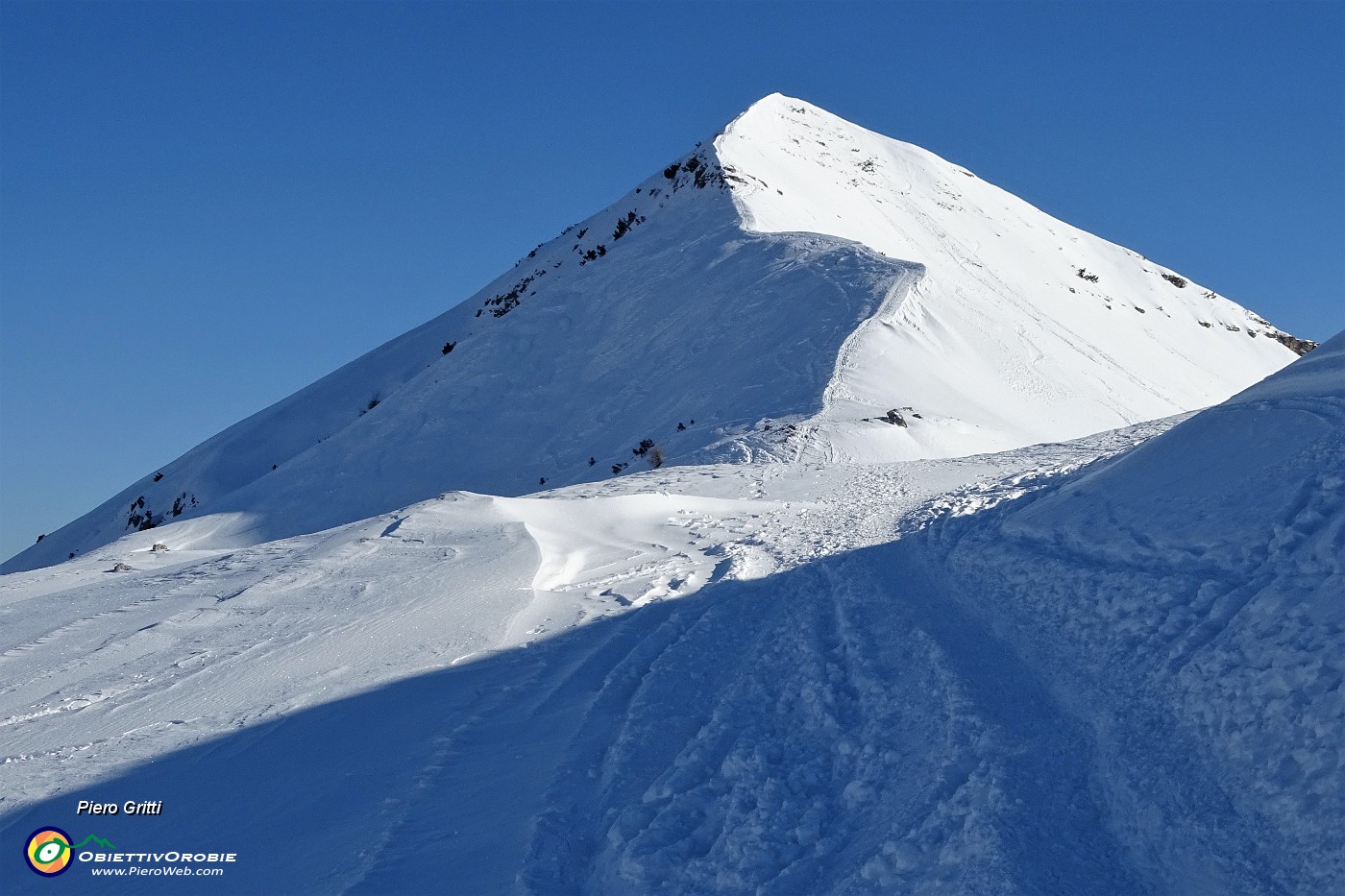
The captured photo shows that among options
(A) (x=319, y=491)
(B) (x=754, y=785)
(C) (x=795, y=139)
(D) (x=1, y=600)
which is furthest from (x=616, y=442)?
(C) (x=795, y=139)

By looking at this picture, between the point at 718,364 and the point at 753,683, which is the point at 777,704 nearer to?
the point at 753,683

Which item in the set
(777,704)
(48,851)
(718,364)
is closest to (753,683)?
(777,704)

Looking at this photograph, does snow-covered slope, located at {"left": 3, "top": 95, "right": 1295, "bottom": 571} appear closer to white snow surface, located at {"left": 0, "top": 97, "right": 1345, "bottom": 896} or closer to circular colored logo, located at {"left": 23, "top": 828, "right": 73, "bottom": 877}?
white snow surface, located at {"left": 0, "top": 97, "right": 1345, "bottom": 896}

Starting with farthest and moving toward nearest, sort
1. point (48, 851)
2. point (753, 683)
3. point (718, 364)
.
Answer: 1. point (718, 364)
2. point (753, 683)
3. point (48, 851)

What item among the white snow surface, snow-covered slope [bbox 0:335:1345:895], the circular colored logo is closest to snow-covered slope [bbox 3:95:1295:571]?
the white snow surface

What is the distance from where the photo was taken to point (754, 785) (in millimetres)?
4789

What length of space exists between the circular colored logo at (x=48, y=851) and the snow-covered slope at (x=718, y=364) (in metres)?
11.5

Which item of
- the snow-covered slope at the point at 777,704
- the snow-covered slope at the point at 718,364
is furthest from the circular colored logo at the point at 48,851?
the snow-covered slope at the point at 718,364

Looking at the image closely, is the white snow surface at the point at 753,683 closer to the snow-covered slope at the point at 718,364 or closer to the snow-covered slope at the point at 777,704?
the snow-covered slope at the point at 777,704

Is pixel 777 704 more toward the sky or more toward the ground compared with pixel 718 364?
more toward the ground

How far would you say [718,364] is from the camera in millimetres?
20906

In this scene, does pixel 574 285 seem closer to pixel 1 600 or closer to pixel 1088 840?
pixel 1 600

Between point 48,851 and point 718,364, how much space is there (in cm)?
1693

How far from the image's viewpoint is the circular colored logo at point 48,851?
4730mm
